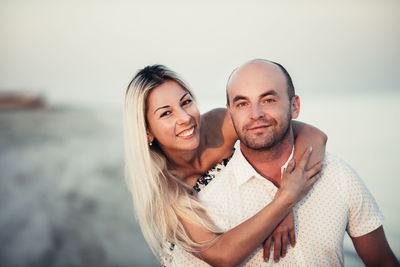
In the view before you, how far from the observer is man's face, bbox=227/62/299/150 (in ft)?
5.04

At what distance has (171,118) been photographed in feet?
6.30

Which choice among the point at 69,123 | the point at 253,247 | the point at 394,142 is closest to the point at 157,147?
the point at 253,247

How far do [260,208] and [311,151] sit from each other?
38cm

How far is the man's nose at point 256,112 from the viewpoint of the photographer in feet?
4.97

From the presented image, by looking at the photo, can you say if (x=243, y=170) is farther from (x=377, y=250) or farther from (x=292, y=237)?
(x=377, y=250)

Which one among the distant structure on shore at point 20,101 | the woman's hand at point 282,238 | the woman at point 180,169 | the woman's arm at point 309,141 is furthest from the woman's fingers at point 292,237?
the distant structure on shore at point 20,101

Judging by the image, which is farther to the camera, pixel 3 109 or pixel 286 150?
pixel 3 109

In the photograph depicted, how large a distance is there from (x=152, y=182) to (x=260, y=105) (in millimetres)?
742

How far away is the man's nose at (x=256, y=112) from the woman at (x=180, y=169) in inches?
11.6

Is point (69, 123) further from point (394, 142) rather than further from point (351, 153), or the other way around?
point (394, 142)

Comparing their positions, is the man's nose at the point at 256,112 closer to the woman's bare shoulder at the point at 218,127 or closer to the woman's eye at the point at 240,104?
the woman's eye at the point at 240,104

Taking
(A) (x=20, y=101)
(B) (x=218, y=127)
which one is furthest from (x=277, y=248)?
(A) (x=20, y=101)

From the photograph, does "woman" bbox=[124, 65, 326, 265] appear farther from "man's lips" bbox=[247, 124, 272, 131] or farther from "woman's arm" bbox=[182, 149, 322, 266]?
"man's lips" bbox=[247, 124, 272, 131]

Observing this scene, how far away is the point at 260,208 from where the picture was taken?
1598mm
